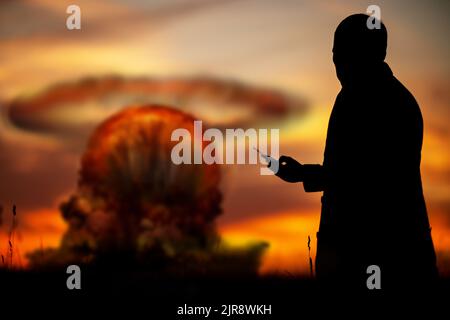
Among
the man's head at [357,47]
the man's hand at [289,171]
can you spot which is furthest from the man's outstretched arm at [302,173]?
the man's head at [357,47]

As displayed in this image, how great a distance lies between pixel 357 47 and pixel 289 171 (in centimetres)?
144

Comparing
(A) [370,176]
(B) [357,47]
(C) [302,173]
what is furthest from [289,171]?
(B) [357,47]

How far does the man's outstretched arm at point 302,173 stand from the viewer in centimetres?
793

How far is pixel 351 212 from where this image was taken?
7.77 metres

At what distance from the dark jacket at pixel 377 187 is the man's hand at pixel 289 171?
8 cm

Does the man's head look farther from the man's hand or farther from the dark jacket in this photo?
the man's hand

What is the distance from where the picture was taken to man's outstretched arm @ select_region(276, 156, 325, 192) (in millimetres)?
7926

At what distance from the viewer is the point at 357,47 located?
25.8ft

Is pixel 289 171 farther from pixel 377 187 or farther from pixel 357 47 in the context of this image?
pixel 357 47

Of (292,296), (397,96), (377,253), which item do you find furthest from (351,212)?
(292,296)

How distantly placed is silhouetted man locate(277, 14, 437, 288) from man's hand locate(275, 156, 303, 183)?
0.01 m

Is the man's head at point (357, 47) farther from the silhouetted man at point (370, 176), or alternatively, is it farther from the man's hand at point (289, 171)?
the man's hand at point (289, 171)
